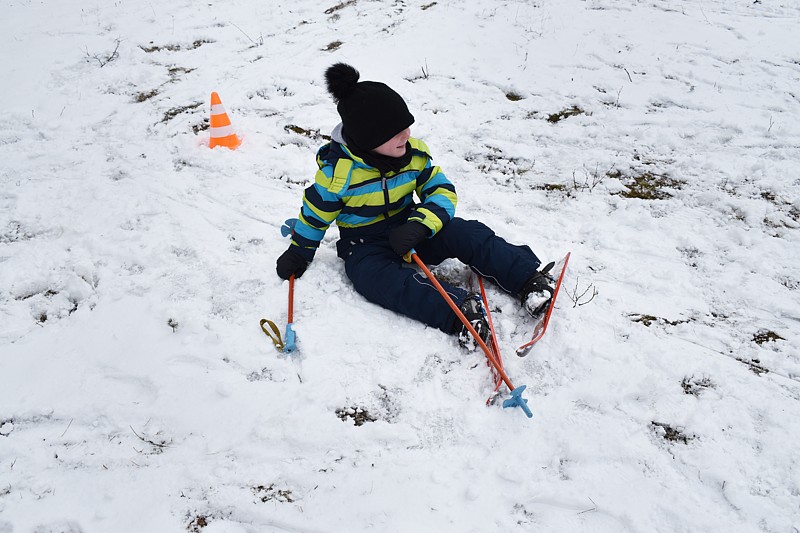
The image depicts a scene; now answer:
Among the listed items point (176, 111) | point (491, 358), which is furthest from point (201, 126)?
point (491, 358)

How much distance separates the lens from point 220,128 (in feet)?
16.8

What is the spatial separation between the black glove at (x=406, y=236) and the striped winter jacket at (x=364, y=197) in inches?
2.2

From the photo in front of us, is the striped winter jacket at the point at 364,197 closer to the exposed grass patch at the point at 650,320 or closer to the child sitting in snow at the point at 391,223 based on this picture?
the child sitting in snow at the point at 391,223

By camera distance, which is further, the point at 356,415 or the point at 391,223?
the point at 391,223

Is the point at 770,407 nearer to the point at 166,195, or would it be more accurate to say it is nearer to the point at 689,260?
the point at 689,260

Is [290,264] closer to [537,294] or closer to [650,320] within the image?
[537,294]

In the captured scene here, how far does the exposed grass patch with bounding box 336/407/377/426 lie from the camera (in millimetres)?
2797

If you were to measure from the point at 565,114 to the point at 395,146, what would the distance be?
3.24m

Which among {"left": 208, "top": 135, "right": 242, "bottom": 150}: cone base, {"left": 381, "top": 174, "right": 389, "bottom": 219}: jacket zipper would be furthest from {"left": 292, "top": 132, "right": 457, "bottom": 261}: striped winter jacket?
{"left": 208, "top": 135, "right": 242, "bottom": 150}: cone base

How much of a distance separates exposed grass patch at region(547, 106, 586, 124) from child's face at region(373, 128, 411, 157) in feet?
9.59

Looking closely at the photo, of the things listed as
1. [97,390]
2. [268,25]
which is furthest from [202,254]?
[268,25]

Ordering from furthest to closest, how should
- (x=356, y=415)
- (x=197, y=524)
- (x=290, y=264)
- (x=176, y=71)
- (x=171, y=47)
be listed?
(x=171, y=47) → (x=176, y=71) → (x=290, y=264) → (x=356, y=415) → (x=197, y=524)

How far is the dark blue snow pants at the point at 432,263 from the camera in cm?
320

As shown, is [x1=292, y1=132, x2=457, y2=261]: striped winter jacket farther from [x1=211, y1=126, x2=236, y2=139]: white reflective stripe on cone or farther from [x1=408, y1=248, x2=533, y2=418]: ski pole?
[x1=211, y1=126, x2=236, y2=139]: white reflective stripe on cone
